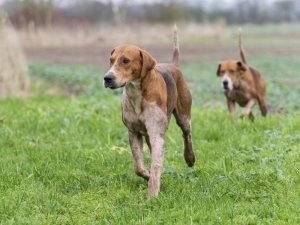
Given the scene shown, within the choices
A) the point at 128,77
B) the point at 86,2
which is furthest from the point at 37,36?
the point at 128,77

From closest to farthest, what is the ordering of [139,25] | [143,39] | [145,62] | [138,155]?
[145,62]
[138,155]
[143,39]
[139,25]

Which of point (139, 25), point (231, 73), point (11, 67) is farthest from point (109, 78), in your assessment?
point (139, 25)

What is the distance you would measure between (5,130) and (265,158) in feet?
13.8

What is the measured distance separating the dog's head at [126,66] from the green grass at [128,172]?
1.20m

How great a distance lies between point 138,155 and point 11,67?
913 cm

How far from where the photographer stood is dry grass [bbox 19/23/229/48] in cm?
3850

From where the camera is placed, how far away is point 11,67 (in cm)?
1512

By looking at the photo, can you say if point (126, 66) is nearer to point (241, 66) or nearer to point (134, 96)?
point (134, 96)

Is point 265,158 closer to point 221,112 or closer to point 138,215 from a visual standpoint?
point 138,215

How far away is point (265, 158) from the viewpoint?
7.51 meters

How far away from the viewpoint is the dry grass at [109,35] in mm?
38500

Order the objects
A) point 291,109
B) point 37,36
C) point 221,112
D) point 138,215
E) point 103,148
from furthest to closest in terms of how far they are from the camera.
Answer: point 37,36 → point 291,109 → point 221,112 → point 103,148 → point 138,215

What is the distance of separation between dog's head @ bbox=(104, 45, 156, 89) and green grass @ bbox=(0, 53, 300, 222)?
1.20m

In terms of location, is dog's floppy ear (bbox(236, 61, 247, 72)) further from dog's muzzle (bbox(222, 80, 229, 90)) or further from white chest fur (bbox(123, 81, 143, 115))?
white chest fur (bbox(123, 81, 143, 115))
